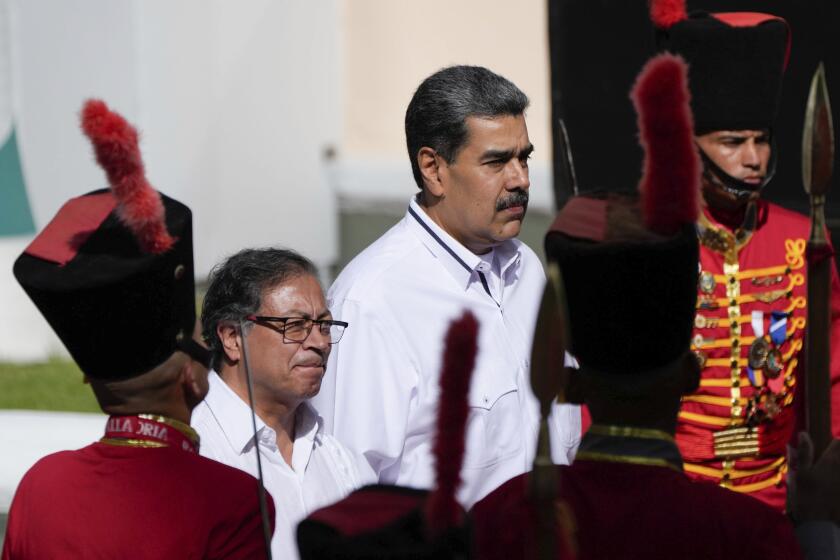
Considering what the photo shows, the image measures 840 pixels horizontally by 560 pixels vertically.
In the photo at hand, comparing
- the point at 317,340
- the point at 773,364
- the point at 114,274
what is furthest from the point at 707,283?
the point at 114,274

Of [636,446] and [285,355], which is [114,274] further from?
[636,446]

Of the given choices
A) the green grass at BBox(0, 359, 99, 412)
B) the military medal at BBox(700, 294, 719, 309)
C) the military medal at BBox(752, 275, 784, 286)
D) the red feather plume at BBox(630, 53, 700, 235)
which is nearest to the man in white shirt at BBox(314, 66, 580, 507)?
the military medal at BBox(700, 294, 719, 309)

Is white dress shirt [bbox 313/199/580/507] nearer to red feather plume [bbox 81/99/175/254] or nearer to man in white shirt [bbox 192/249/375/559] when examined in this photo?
man in white shirt [bbox 192/249/375/559]

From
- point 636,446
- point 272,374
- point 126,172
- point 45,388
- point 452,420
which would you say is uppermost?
point 126,172

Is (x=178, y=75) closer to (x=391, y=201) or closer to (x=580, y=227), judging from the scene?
(x=391, y=201)

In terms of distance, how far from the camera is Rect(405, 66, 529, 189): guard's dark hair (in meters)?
3.92

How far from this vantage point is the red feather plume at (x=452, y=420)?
208cm

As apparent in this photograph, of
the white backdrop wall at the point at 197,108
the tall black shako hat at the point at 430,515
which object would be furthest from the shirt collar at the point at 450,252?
the white backdrop wall at the point at 197,108

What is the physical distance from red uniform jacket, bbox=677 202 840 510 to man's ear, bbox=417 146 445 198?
2.20 feet

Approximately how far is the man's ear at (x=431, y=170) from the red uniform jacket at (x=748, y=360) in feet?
2.20

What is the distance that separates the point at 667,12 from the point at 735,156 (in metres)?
0.45

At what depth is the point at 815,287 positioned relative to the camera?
2568mm

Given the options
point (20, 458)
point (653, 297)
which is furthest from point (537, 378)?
point (20, 458)

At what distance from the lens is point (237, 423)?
3391 millimetres
